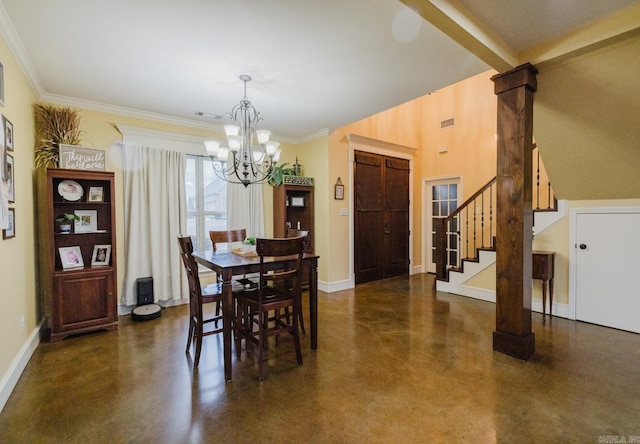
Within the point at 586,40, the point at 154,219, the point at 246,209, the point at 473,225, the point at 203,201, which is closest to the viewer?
the point at 586,40

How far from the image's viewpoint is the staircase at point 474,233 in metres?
3.69

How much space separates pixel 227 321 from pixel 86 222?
2.41m

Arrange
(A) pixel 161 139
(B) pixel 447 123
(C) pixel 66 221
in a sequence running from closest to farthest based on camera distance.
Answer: (C) pixel 66 221
(A) pixel 161 139
(B) pixel 447 123

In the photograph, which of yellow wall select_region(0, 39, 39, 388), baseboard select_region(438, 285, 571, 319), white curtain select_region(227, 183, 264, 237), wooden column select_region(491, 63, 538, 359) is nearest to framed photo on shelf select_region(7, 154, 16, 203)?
yellow wall select_region(0, 39, 39, 388)

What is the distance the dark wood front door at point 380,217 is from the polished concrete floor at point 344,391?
2179 millimetres

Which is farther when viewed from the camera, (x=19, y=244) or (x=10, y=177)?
(x=19, y=244)

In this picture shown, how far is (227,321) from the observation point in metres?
2.29

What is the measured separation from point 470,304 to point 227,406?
11.2ft

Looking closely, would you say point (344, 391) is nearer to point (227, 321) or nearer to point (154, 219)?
point (227, 321)

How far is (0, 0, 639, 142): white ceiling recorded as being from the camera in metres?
1.90

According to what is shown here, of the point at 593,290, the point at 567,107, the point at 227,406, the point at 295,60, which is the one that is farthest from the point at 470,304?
the point at 295,60

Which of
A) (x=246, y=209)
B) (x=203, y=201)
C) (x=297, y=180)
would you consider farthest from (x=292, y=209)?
(x=203, y=201)

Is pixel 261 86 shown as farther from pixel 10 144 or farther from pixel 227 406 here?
pixel 227 406

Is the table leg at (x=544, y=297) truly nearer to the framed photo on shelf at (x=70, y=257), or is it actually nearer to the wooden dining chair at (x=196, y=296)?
the wooden dining chair at (x=196, y=296)
